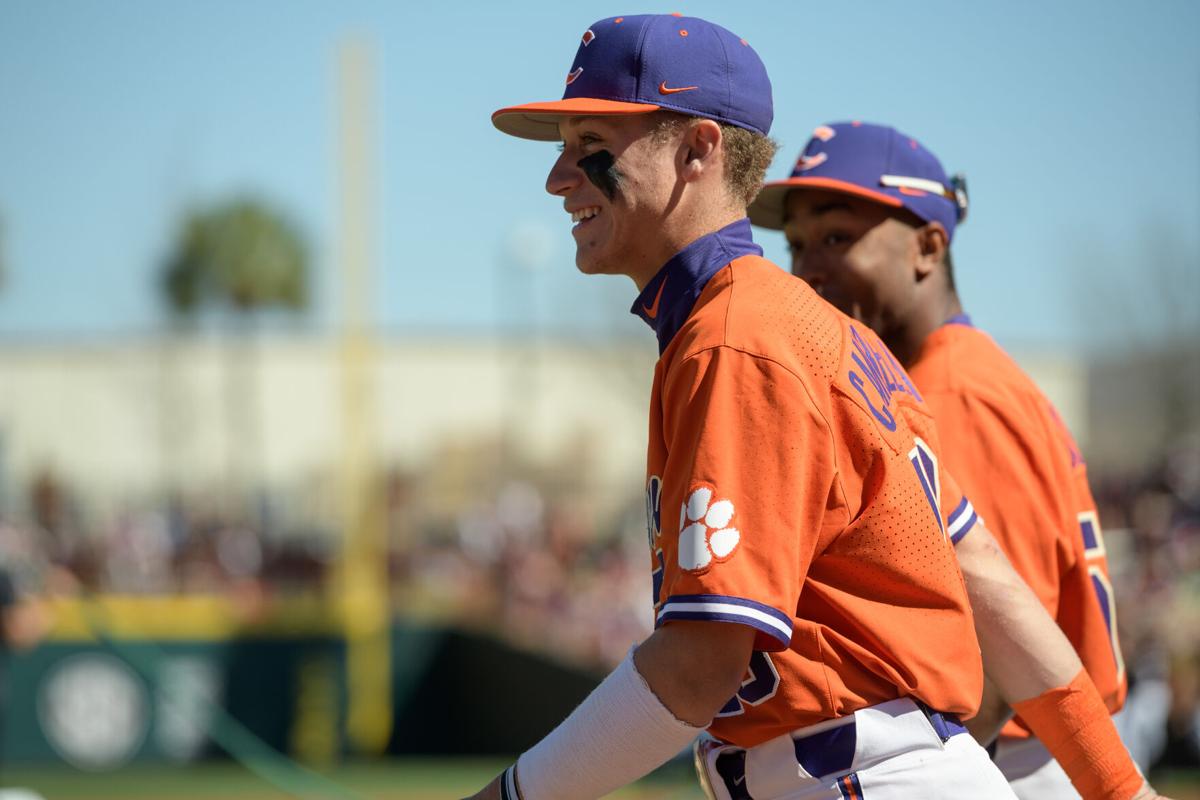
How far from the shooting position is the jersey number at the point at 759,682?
2.09 m

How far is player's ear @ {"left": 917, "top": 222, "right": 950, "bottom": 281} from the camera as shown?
3338mm

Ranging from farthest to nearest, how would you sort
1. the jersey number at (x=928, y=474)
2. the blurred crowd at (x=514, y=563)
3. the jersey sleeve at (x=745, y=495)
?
the blurred crowd at (x=514, y=563) < the jersey number at (x=928, y=474) < the jersey sleeve at (x=745, y=495)

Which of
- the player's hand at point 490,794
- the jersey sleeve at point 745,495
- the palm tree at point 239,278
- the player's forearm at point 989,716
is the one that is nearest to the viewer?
the jersey sleeve at point 745,495

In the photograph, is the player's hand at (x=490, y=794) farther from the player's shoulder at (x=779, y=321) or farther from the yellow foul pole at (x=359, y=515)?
the yellow foul pole at (x=359, y=515)

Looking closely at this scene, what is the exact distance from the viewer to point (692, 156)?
2.34 m

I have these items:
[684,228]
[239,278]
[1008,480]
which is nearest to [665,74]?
[684,228]

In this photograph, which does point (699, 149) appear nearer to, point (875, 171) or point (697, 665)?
point (697, 665)

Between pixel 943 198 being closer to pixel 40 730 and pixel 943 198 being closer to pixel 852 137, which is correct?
pixel 852 137

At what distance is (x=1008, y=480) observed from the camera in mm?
2906

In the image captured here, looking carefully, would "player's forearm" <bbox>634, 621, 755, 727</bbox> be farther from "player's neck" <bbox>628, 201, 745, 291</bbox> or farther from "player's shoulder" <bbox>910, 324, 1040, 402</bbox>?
"player's shoulder" <bbox>910, 324, 1040, 402</bbox>

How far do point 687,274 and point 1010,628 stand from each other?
2.74ft

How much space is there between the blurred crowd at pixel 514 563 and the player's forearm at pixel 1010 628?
22.9ft


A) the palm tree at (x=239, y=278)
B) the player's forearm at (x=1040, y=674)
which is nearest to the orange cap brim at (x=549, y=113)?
the player's forearm at (x=1040, y=674)

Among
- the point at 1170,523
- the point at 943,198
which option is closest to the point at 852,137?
the point at 943,198
